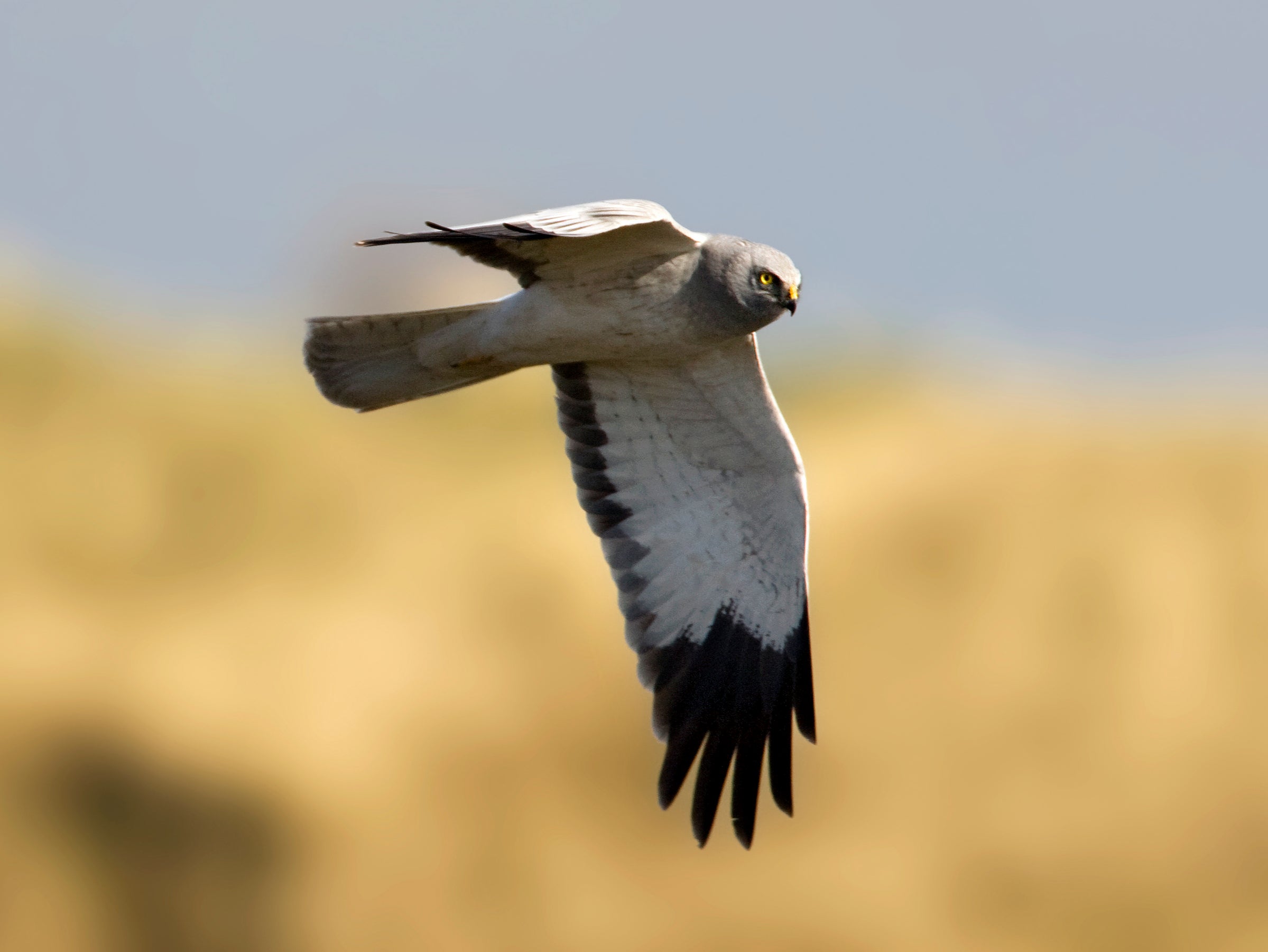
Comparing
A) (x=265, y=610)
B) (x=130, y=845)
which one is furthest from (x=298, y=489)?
(x=130, y=845)

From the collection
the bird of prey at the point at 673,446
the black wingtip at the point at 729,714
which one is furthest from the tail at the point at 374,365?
the black wingtip at the point at 729,714

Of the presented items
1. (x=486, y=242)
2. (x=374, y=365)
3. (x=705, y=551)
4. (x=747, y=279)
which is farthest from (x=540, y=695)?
(x=747, y=279)

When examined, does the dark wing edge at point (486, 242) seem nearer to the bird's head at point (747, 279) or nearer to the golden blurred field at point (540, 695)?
the bird's head at point (747, 279)

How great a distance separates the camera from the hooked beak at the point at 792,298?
5.82 m

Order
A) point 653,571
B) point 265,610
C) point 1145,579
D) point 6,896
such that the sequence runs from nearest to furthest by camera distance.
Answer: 1. point 653,571
2. point 6,896
3. point 265,610
4. point 1145,579

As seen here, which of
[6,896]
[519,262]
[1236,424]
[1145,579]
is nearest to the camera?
[519,262]

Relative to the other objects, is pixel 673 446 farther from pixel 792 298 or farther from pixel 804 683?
pixel 792 298

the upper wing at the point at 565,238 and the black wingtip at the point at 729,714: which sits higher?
the upper wing at the point at 565,238

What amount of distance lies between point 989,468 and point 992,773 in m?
2.76

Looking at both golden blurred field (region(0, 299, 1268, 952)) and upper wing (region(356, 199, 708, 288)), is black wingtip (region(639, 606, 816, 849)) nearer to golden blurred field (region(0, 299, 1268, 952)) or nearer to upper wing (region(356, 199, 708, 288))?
upper wing (region(356, 199, 708, 288))

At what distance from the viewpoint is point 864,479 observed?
45.1 feet

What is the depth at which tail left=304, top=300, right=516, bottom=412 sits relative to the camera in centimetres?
650

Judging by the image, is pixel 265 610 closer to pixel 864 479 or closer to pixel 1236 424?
pixel 864 479

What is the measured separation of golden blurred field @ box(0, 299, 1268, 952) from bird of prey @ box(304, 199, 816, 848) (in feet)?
17.7
